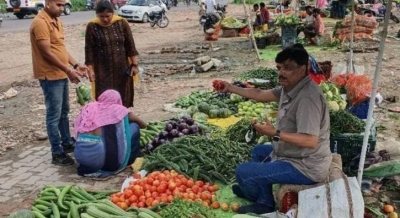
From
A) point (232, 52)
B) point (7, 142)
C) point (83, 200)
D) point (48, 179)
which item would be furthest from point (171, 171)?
point (232, 52)

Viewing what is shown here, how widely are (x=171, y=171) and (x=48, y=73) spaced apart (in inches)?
80.0

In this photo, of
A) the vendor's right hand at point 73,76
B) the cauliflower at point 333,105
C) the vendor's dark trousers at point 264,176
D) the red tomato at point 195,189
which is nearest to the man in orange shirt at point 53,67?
the vendor's right hand at point 73,76

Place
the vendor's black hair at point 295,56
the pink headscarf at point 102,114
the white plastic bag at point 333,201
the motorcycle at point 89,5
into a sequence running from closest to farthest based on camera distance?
the white plastic bag at point 333,201
the vendor's black hair at point 295,56
the pink headscarf at point 102,114
the motorcycle at point 89,5

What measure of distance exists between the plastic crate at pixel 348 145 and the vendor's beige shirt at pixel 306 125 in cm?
130

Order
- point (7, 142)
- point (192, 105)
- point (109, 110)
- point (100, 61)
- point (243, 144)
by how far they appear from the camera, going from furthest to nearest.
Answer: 1. point (192, 105)
2. point (7, 142)
3. point (100, 61)
4. point (243, 144)
5. point (109, 110)

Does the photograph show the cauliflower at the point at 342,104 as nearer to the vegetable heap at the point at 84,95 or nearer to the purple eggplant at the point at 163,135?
the purple eggplant at the point at 163,135

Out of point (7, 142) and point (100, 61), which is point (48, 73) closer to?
point (100, 61)

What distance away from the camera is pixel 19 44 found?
756 inches

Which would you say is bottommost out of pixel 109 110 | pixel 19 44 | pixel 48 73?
pixel 19 44

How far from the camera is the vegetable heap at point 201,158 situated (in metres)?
5.41

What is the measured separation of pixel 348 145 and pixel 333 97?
226 centimetres

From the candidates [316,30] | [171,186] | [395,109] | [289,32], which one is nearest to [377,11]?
[316,30]

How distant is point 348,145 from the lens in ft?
17.8

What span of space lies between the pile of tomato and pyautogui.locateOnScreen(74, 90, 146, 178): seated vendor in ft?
2.58
